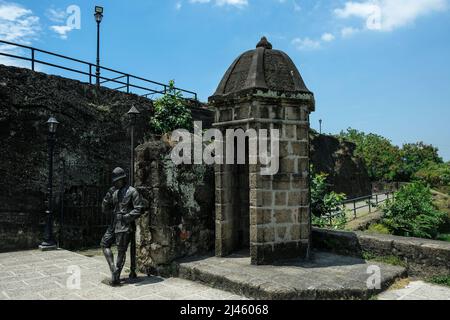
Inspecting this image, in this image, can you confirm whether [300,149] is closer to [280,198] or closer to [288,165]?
[288,165]

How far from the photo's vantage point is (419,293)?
4.50 meters

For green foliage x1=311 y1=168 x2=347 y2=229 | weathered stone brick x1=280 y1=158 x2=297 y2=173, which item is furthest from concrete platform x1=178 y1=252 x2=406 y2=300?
green foliage x1=311 y1=168 x2=347 y2=229

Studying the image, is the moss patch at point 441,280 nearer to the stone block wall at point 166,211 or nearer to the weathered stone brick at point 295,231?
the weathered stone brick at point 295,231

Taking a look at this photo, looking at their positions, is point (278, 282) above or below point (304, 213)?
below

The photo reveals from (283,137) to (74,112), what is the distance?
7.28m

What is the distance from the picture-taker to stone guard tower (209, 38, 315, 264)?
5496 millimetres

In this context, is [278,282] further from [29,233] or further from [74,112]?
[74,112]

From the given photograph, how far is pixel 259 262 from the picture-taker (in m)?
5.38

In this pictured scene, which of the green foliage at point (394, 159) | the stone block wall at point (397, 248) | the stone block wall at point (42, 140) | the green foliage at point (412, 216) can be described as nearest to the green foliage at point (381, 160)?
the green foliage at point (394, 159)

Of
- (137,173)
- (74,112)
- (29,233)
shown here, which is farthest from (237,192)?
(74,112)

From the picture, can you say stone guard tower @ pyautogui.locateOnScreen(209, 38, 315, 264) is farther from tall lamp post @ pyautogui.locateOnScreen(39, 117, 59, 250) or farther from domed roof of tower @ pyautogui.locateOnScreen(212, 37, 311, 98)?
tall lamp post @ pyautogui.locateOnScreen(39, 117, 59, 250)

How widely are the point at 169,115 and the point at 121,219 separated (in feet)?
29.2

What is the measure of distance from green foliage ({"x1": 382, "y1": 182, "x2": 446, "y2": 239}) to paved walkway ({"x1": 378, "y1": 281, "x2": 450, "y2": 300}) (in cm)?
719

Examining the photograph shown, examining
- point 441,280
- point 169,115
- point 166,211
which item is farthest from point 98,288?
point 169,115
